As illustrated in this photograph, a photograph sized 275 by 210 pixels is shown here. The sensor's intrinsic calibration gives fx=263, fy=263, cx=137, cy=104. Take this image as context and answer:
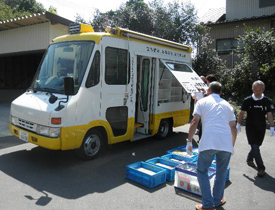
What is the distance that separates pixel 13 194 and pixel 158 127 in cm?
416

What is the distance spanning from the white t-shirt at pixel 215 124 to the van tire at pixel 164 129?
4.00 metres

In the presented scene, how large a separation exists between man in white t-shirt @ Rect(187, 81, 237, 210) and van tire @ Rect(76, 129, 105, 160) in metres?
2.51

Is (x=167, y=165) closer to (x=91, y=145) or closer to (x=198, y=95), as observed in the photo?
(x=91, y=145)

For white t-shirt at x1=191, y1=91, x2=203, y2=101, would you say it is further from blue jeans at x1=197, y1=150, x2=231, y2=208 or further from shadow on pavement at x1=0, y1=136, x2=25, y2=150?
shadow on pavement at x1=0, y1=136, x2=25, y2=150

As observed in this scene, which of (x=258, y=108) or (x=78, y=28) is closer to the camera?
(x=258, y=108)

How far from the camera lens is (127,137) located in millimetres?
6301

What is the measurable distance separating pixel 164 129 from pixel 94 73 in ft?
10.8

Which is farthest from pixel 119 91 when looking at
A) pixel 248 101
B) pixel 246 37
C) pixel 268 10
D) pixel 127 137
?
pixel 268 10

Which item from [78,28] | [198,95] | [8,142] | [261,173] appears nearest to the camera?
[261,173]

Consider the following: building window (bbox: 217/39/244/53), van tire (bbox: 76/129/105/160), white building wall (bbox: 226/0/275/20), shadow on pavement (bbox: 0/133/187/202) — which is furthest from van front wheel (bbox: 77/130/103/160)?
white building wall (bbox: 226/0/275/20)

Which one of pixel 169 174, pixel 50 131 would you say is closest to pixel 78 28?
pixel 50 131

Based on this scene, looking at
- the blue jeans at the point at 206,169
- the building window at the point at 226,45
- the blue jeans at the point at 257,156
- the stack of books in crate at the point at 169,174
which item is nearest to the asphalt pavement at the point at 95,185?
the stack of books in crate at the point at 169,174

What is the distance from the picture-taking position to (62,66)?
18.1 feet

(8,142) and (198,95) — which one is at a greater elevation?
(198,95)
